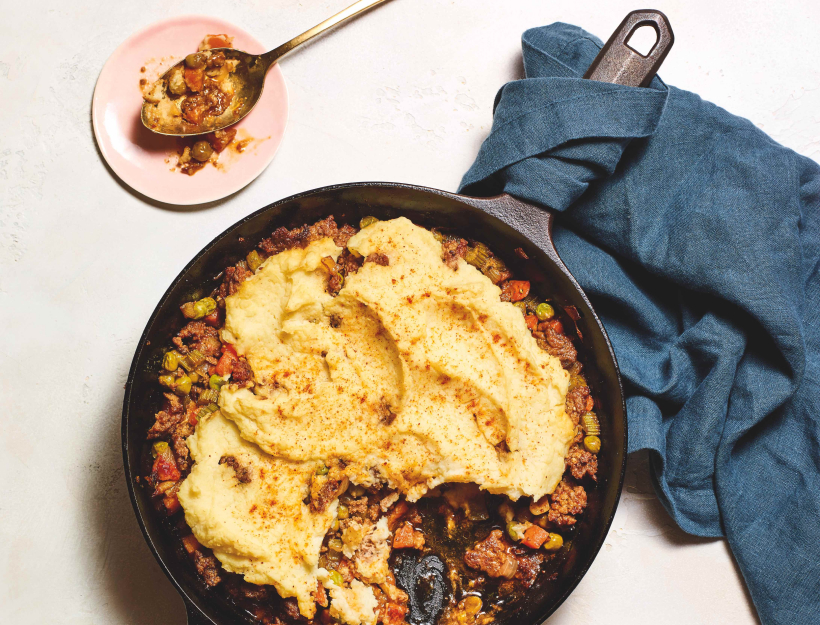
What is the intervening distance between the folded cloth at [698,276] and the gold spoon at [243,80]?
169 centimetres

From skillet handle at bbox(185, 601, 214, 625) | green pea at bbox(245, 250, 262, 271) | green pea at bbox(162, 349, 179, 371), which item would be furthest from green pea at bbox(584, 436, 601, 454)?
green pea at bbox(162, 349, 179, 371)

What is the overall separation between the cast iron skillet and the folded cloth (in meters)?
0.26

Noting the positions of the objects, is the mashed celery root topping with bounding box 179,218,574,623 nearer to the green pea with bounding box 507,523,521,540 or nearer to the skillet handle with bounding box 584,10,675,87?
the green pea with bounding box 507,523,521,540

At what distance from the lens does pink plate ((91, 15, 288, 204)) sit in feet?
17.3

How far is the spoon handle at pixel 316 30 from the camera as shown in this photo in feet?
17.3

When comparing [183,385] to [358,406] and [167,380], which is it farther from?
[358,406]

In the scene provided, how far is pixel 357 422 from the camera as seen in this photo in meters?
4.44

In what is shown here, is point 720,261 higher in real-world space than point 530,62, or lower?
lower

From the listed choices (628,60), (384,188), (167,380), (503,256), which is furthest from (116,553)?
(628,60)

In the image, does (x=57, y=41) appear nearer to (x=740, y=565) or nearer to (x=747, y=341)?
(x=747, y=341)

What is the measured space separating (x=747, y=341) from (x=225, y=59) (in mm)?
4916

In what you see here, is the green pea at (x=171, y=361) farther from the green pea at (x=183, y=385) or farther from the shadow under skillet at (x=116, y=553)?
the shadow under skillet at (x=116, y=553)

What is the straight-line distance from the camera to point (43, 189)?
5.44 meters

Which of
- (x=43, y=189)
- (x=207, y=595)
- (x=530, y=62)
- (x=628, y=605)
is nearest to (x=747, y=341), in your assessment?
(x=628, y=605)
